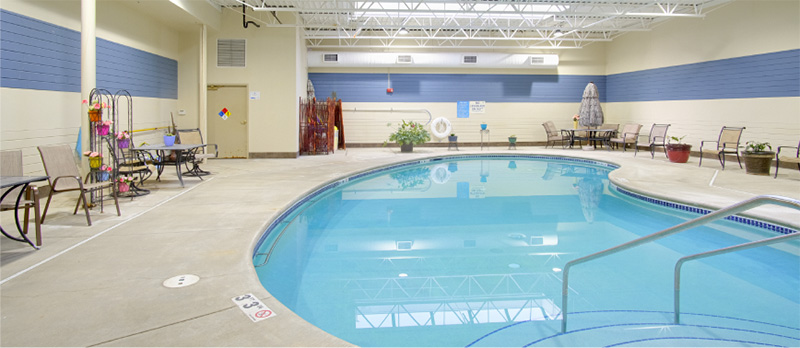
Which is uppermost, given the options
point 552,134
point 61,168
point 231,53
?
point 231,53

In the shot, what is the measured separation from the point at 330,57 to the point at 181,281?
10956 millimetres

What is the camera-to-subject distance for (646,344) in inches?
101

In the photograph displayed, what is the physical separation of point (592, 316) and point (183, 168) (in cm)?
804

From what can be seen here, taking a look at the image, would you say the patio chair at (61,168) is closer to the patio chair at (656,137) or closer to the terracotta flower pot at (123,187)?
the terracotta flower pot at (123,187)

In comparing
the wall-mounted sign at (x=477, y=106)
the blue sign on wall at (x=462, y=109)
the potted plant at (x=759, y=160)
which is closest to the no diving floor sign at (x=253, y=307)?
the potted plant at (x=759, y=160)

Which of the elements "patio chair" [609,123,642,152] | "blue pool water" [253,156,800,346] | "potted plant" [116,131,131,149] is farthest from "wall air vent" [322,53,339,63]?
"potted plant" [116,131,131,149]

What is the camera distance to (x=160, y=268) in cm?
320

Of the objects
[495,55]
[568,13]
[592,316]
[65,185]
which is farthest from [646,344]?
[495,55]

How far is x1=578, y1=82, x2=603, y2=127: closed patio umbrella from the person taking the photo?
13.6 meters

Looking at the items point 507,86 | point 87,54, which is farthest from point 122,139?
point 507,86

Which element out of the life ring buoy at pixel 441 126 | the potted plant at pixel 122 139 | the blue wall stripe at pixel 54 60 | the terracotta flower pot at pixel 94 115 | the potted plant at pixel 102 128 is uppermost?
the blue wall stripe at pixel 54 60

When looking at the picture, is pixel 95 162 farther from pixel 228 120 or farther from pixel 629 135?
pixel 629 135

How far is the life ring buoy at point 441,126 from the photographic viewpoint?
1392 cm

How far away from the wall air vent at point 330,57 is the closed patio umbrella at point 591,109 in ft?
22.5
